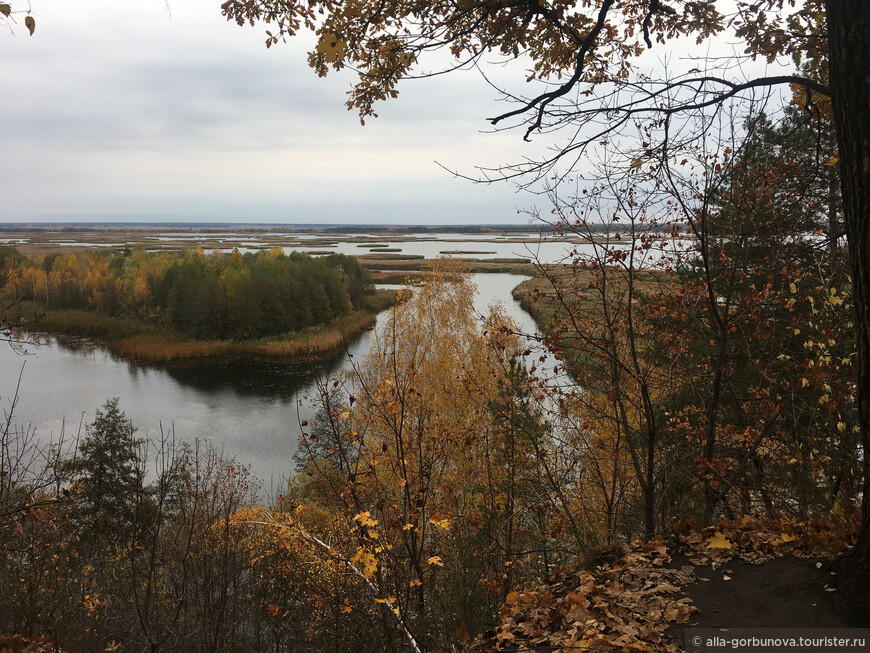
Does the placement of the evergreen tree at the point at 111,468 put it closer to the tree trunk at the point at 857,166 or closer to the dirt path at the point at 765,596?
the dirt path at the point at 765,596

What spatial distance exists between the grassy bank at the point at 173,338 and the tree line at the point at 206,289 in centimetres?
144

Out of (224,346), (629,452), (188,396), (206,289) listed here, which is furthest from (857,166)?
(206,289)

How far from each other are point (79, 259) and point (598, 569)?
Answer: 78.8 m

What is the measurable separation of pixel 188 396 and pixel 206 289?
69.8 ft

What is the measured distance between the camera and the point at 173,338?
4925cm

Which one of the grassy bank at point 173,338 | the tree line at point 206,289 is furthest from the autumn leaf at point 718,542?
the tree line at point 206,289

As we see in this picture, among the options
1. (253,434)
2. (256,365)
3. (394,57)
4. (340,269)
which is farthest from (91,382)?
(394,57)

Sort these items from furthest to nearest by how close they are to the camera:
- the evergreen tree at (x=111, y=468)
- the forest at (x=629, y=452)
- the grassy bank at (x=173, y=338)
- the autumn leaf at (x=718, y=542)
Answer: the grassy bank at (x=173, y=338)
the evergreen tree at (x=111, y=468)
the forest at (x=629, y=452)
the autumn leaf at (x=718, y=542)

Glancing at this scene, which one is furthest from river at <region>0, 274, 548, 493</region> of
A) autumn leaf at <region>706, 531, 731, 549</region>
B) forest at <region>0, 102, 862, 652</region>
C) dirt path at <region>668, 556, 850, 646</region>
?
dirt path at <region>668, 556, 850, 646</region>

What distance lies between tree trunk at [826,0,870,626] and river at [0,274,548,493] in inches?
653

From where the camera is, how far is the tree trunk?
8.06 feet

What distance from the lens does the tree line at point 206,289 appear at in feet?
165

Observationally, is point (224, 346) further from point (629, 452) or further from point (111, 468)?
point (629, 452)

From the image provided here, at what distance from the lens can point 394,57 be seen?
3861 millimetres
